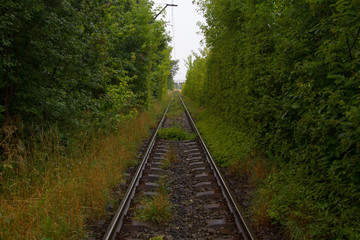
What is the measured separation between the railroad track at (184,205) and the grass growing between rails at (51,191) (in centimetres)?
46

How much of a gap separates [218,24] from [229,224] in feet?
31.2

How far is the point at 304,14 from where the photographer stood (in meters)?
3.98

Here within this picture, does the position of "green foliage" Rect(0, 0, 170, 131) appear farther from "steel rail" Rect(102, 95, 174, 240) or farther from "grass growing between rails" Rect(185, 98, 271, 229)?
"grass growing between rails" Rect(185, 98, 271, 229)

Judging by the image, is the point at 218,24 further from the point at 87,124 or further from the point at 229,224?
the point at 229,224

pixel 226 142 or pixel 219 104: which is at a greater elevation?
pixel 219 104

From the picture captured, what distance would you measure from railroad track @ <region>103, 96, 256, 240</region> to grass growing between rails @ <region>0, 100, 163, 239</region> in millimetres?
460

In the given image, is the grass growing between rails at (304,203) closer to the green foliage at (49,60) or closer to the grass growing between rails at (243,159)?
the grass growing between rails at (243,159)

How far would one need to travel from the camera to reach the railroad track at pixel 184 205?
3695 mm

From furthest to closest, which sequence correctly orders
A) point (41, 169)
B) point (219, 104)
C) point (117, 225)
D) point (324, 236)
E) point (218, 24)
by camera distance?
point (219, 104) < point (218, 24) < point (41, 169) < point (117, 225) < point (324, 236)

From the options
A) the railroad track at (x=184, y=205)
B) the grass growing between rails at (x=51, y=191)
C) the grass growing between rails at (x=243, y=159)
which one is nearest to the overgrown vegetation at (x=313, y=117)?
the grass growing between rails at (x=243, y=159)

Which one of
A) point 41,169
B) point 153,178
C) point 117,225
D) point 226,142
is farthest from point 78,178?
point 226,142

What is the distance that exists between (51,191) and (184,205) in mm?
2225

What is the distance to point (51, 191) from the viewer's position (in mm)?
3957

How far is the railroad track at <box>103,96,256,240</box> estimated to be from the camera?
12.1 ft
